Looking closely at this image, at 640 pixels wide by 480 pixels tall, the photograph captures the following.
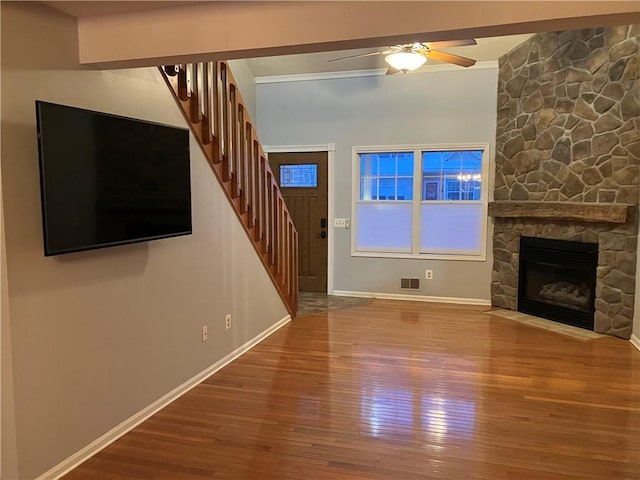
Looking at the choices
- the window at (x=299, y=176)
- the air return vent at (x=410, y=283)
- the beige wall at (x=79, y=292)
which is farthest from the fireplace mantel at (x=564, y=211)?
the beige wall at (x=79, y=292)

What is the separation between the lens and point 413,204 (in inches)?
247

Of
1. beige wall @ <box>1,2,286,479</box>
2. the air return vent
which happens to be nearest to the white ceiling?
the air return vent

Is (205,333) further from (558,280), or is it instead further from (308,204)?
(558,280)

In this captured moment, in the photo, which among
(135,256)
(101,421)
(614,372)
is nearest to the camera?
(101,421)

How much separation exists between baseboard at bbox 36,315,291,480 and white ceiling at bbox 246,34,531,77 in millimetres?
3582

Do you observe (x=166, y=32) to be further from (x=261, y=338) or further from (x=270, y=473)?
(x=261, y=338)

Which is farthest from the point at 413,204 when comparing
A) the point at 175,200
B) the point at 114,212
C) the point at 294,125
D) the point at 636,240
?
the point at 114,212

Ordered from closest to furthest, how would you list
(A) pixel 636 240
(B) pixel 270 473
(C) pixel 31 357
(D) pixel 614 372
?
(C) pixel 31 357 → (B) pixel 270 473 → (D) pixel 614 372 → (A) pixel 636 240

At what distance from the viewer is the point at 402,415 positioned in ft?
9.96

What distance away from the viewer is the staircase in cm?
347

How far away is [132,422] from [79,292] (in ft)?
3.06

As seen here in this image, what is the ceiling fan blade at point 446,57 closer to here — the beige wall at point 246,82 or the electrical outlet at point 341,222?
the electrical outlet at point 341,222

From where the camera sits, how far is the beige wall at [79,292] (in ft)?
6.97

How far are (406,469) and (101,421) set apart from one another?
5.50 ft
